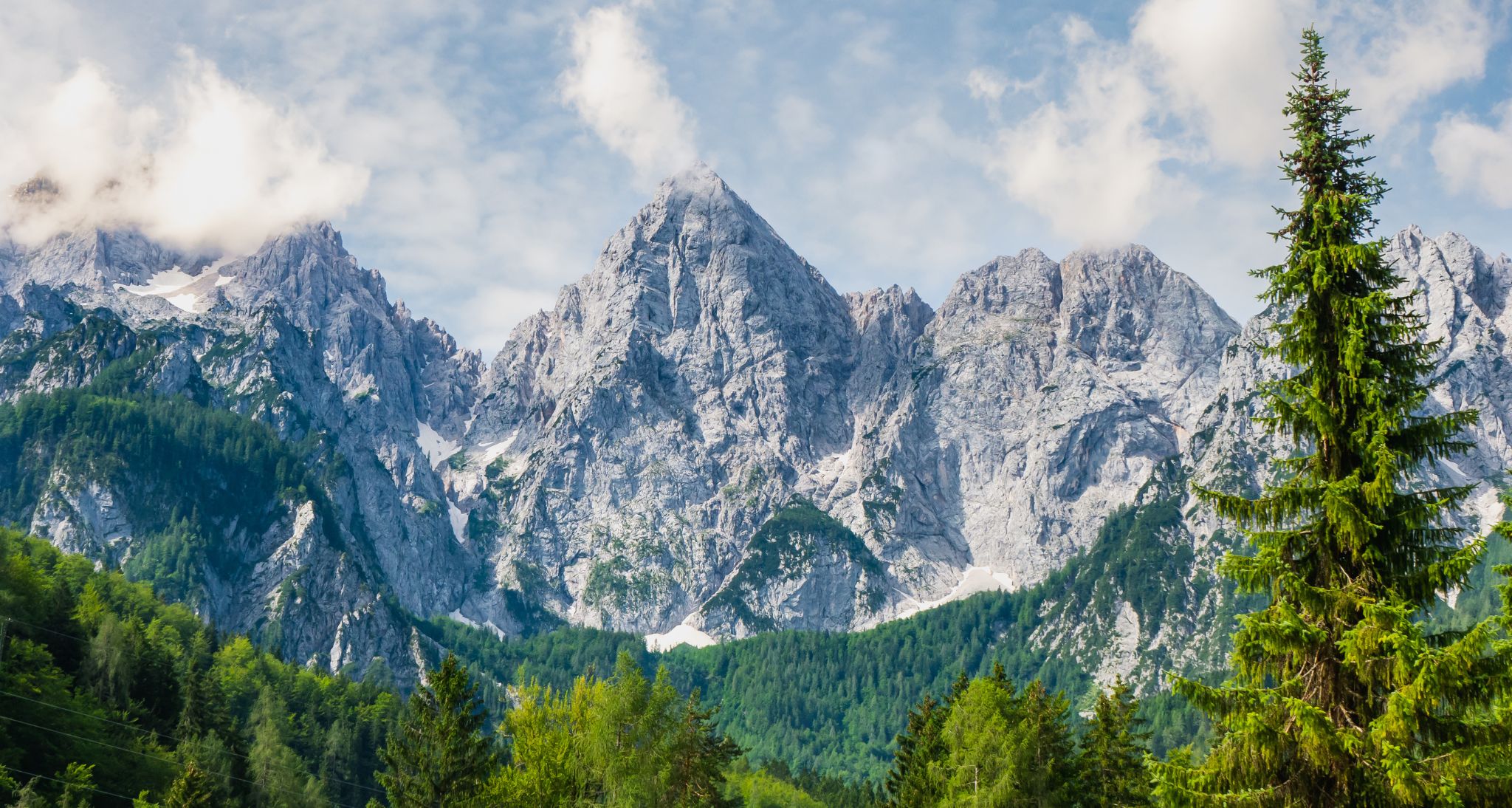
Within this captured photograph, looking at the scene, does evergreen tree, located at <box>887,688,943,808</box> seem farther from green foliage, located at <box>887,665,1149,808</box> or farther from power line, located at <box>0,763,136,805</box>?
power line, located at <box>0,763,136,805</box>

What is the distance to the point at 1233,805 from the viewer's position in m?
18.5

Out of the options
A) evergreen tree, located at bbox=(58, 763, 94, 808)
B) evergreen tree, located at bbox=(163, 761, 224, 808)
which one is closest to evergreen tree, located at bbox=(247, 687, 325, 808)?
evergreen tree, located at bbox=(58, 763, 94, 808)

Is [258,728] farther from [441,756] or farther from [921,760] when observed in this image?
[921,760]

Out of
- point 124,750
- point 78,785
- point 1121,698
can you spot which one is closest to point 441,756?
point 78,785

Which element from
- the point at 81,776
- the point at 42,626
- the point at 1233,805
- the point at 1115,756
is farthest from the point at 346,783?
the point at 1233,805

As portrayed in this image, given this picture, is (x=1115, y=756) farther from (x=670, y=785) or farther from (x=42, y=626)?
(x=42, y=626)

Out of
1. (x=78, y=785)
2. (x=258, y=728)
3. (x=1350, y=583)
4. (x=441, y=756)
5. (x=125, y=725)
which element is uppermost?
(x=1350, y=583)

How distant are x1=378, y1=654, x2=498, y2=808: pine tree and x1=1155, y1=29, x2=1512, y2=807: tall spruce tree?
1598 inches

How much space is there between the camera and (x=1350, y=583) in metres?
18.9

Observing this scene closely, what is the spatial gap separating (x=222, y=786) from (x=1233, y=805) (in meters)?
73.3

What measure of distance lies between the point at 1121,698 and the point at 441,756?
33.9 m

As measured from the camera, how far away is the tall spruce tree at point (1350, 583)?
17.6 metres

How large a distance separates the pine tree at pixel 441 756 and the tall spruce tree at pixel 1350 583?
40.6 m

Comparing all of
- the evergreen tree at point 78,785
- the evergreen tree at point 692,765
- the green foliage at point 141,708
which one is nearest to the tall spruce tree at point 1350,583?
the evergreen tree at point 692,765
